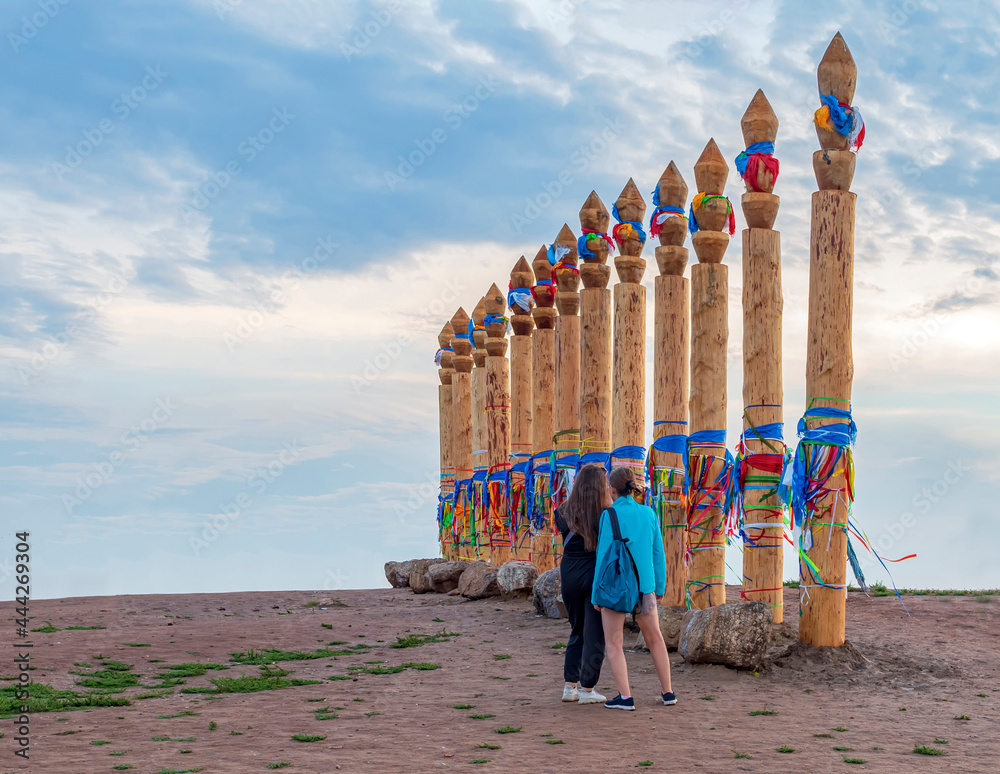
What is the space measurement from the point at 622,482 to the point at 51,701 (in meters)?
5.26

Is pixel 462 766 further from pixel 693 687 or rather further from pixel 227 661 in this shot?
pixel 227 661

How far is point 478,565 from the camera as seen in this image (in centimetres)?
1614

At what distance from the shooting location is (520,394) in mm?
15906

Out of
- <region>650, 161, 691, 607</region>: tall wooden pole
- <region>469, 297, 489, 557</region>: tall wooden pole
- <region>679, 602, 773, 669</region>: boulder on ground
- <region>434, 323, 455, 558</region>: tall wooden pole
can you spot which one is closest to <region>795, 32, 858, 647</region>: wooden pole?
<region>679, 602, 773, 669</region>: boulder on ground

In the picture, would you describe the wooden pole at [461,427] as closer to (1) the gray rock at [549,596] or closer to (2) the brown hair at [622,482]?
(1) the gray rock at [549,596]

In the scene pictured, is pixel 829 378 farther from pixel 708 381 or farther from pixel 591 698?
pixel 591 698

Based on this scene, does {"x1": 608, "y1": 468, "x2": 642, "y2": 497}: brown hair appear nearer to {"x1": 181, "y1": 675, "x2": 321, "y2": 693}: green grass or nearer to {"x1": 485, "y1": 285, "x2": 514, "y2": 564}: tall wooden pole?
{"x1": 181, "y1": 675, "x2": 321, "y2": 693}: green grass

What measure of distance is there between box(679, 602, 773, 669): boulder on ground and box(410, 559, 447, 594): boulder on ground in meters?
9.38

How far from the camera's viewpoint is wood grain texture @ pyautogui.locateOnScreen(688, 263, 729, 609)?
10219mm

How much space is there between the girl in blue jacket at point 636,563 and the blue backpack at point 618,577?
0.03 m

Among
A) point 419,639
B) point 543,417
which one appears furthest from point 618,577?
point 543,417

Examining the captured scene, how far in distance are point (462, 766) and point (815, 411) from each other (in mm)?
4985

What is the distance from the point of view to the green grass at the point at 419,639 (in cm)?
1155

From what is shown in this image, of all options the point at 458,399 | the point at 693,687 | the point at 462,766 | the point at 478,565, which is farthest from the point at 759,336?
the point at 458,399
